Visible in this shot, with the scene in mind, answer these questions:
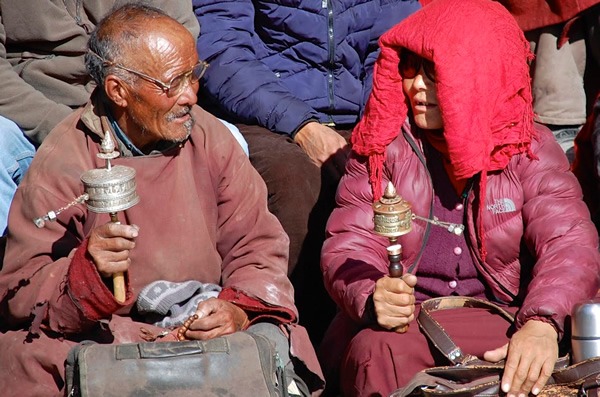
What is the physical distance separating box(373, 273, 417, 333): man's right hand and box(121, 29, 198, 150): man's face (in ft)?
2.91

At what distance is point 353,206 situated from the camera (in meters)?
4.36

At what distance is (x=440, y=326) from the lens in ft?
13.3

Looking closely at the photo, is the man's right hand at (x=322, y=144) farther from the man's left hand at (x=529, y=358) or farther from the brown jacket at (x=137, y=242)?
the man's left hand at (x=529, y=358)

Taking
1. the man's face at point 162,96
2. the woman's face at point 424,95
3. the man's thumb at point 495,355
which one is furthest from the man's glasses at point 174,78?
the man's thumb at point 495,355

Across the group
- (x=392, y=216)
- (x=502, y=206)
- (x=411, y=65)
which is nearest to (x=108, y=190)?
(x=392, y=216)

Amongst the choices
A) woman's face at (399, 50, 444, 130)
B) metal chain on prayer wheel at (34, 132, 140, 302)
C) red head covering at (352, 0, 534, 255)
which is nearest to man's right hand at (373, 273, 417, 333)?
red head covering at (352, 0, 534, 255)

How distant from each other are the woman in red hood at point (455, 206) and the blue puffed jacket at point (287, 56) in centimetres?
98

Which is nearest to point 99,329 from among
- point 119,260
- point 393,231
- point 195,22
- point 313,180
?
point 119,260

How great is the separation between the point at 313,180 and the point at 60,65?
123 cm

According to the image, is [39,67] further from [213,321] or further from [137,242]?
[213,321]

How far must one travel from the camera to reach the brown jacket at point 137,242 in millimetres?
3723

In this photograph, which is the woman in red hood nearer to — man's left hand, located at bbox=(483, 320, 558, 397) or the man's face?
man's left hand, located at bbox=(483, 320, 558, 397)

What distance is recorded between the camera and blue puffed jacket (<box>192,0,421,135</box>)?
17.3ft

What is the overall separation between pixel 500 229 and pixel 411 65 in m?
0.72
